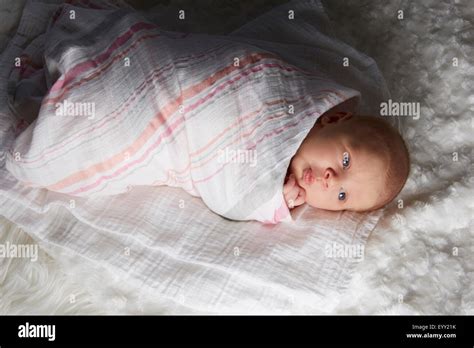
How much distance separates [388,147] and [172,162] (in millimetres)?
387

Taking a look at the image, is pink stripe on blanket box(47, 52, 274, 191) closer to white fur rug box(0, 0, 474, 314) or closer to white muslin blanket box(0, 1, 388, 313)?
white muslin blanket box(0, 1, 388, 313)

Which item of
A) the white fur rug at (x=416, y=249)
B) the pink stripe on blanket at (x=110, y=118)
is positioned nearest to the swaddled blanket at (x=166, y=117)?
the pink stripe on blanket at (x=110, y=118)

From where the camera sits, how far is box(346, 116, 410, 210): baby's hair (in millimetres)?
1270

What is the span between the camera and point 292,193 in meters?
1.32

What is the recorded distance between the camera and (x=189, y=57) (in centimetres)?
129

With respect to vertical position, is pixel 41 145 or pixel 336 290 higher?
pixel 41 145

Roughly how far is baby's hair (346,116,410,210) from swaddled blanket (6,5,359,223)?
8 centimetres

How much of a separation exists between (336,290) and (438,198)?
259mm

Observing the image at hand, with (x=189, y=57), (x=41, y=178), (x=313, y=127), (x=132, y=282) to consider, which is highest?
(x=189, y=57)

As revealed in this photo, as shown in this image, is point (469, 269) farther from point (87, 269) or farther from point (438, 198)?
point (87, 269)

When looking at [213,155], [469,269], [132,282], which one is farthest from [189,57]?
[469,269]

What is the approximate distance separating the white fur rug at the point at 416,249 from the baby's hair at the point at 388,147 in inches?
2.9

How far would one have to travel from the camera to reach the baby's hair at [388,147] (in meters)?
1.27

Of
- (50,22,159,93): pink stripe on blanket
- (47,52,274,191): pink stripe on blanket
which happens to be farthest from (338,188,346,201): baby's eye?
(50,22,159,93): pink stripe on blanket
